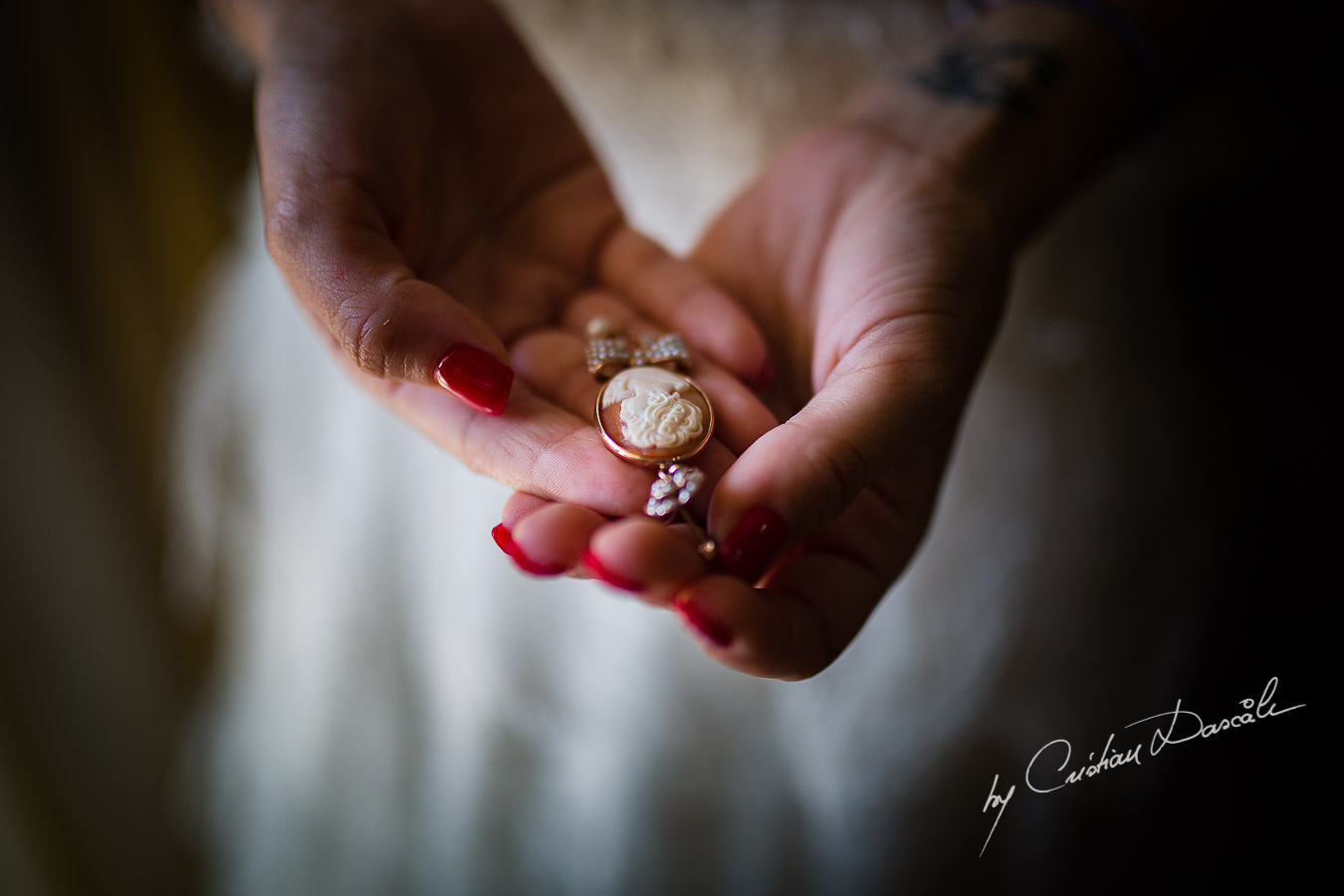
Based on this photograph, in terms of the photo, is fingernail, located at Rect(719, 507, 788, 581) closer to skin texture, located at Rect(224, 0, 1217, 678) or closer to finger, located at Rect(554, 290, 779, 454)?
skin texture, located at Rect(224, 0, 1217, 678)

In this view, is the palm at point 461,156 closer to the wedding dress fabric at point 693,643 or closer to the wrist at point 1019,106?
the wedding dress fabric at point 693,643

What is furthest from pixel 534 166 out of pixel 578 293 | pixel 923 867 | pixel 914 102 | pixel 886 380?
pixel 923 867

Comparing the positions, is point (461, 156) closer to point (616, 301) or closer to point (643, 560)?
point (616, 301)

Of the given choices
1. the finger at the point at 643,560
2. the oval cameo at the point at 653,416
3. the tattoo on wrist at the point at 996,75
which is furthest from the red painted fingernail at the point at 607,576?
the tattoo on wrist at the point at 996,75

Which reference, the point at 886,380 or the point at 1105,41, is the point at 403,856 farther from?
the point at 1105,41

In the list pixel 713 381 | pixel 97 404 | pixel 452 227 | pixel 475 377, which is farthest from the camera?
pixel 97 404

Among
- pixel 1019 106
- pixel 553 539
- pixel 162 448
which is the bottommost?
pixel 162 448

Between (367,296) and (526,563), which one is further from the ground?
(367,296)

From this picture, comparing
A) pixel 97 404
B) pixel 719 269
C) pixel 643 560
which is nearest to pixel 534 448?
pixel 643 560

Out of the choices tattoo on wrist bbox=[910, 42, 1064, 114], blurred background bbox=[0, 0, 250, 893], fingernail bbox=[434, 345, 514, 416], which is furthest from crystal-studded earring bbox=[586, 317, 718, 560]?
blurred background bbox=[0, 0, 250, 893]
